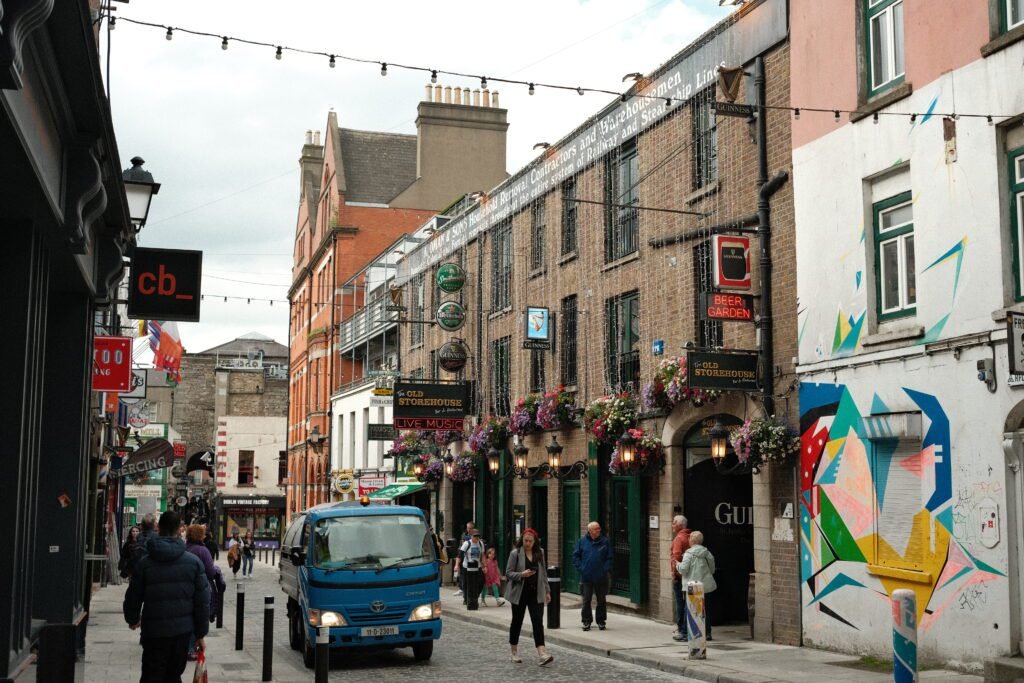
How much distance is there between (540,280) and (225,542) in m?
56.6

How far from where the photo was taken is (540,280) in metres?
25.0

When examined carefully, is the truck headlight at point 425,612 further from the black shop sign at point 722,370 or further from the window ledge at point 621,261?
the window ledge at point 621,261

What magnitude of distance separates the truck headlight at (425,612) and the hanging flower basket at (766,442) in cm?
466

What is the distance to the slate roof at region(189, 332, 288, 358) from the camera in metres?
96.0

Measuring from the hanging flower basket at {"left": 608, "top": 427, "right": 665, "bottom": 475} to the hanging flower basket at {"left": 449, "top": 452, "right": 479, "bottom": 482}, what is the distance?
9.51 m

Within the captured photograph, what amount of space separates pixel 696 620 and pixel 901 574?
247 cm

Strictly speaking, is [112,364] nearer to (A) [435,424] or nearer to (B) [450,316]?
(A) [435,424]

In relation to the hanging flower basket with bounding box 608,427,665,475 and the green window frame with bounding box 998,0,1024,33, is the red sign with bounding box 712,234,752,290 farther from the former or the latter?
the green window frame with bounding box 998,0,1024,33

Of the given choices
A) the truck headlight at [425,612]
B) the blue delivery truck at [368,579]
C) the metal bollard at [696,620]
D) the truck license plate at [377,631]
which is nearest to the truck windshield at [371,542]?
the blue delivery truck at [368,579]

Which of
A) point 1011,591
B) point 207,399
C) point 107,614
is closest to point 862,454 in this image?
point 1011,591

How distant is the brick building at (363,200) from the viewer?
46.6 metres

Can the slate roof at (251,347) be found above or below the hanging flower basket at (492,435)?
above

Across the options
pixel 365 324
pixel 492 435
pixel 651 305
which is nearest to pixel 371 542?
pixel 651 305

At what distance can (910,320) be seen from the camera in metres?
13.4
